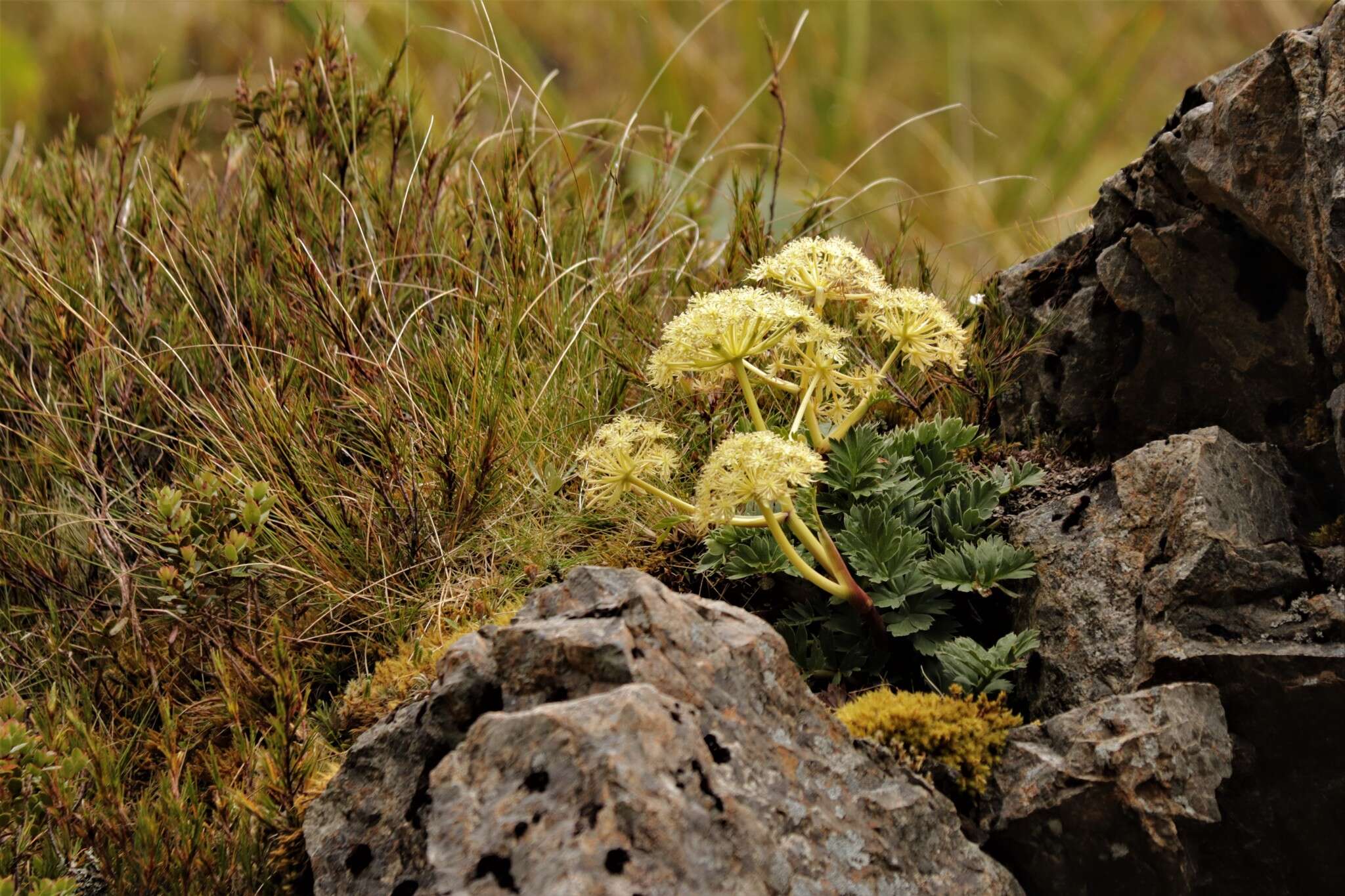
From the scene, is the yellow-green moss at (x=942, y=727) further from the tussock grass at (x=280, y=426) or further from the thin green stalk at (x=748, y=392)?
the tussock grass at (x=280, y=426)

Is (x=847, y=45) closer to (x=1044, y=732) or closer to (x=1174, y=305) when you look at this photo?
(x=1174, y=305)

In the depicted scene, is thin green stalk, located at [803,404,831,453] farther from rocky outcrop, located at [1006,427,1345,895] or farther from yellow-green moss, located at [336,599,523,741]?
yellow-green moss, located at [336,599,523,741]

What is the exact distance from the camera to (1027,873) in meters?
2.18

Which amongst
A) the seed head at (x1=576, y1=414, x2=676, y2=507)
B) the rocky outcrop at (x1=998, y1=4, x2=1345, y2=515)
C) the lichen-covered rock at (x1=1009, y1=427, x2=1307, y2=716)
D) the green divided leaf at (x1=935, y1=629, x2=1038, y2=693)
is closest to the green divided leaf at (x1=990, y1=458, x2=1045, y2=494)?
the lichen-covered rock at (x1=1009, y1=427, x2=1307, y2=716)

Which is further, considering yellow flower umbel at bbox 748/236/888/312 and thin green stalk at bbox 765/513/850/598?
yellow flower umbel at bbox 748/236/888/312

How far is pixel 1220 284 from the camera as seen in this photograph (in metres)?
2.81

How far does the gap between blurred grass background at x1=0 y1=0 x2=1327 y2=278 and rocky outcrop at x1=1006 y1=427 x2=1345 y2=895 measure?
4903 millimetres

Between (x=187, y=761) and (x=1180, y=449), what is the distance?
2.50 meters

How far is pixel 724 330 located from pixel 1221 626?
3.85 feet

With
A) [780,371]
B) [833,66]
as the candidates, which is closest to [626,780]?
[780,371]

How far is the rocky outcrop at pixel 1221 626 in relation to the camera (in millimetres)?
2219

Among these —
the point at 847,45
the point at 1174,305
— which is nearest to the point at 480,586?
the point at 1174,305

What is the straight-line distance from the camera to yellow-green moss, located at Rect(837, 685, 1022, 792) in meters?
2.25

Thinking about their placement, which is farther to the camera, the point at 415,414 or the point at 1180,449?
the point at 415,414
